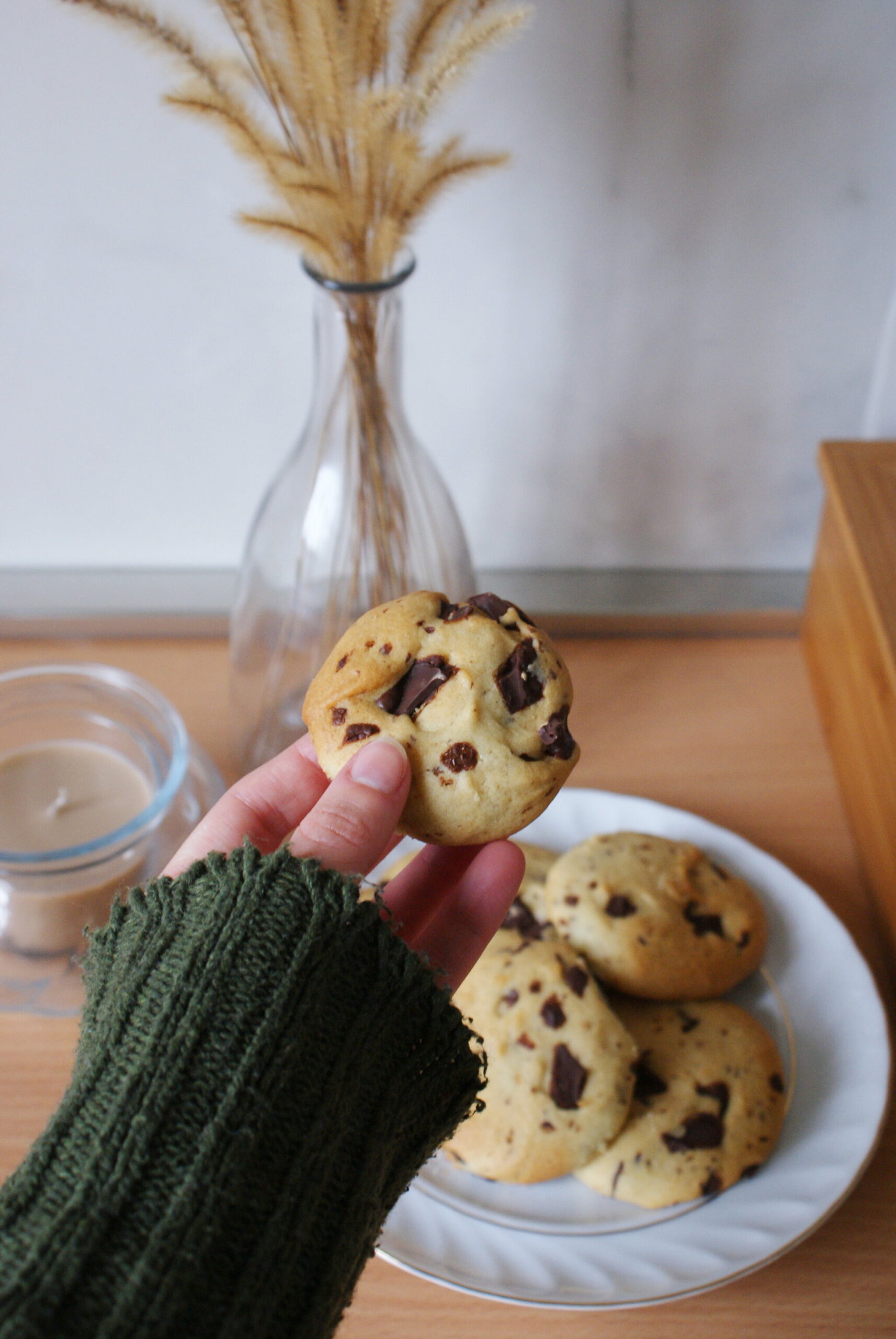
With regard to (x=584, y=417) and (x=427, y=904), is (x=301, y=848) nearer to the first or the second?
(x=427, y=904)

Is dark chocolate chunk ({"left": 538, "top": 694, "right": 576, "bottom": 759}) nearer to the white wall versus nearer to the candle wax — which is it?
the candle wax

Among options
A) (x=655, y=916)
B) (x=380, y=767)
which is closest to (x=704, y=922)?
(x=655, y=916)

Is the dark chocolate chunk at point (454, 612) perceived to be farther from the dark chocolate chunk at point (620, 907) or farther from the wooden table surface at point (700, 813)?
the wooden table surface at point (700, 813)

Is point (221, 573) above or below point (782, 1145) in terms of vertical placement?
above

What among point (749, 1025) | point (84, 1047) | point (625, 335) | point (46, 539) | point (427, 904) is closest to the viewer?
point (84, 1047)

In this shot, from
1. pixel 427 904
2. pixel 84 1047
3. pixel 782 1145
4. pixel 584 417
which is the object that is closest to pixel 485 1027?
pixel 427 904

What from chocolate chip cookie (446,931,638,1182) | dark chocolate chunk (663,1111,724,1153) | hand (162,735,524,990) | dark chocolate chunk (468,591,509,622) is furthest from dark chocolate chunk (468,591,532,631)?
dark chocolate chunk (663,1111,724,1153)
